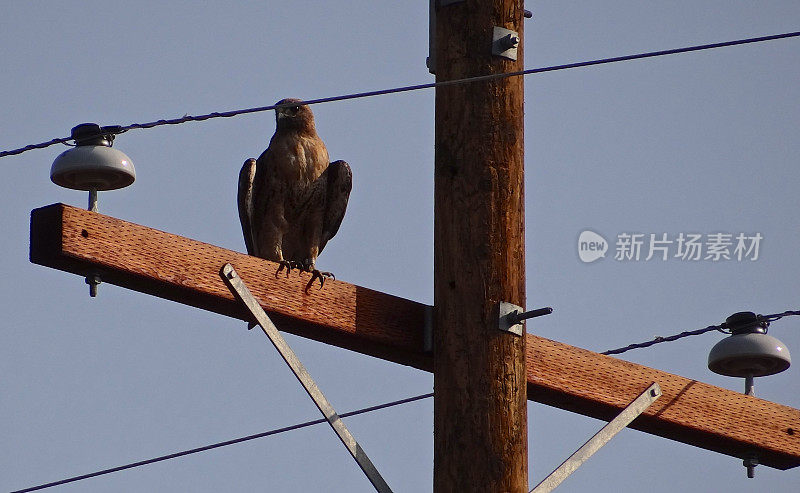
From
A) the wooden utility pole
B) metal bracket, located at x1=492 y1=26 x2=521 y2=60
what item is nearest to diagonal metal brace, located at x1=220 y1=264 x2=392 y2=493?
the wooden utility pole

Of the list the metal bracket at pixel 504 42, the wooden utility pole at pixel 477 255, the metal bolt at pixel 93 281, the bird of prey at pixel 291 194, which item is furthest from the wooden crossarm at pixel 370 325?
the bird of prey at pixel 291 194

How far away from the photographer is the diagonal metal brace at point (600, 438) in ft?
18.8

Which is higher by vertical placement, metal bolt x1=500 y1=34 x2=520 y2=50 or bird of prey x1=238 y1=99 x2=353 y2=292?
metal bolt x1=500 y1=34 x2=520 y2=50

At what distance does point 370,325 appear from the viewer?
234 inches

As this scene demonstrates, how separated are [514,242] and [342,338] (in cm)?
75

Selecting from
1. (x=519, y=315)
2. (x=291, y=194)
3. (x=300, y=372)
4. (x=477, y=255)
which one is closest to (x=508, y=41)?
(x=477, y=255)

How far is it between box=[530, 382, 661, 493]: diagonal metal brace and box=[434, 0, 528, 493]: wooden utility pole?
0.16 m

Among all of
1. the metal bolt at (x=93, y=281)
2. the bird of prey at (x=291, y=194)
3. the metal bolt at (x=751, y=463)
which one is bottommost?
the metal bolt at (x=751, y=463)

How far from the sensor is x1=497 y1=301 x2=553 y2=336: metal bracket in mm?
5703

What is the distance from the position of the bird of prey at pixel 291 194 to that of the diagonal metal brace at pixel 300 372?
9.66 ft

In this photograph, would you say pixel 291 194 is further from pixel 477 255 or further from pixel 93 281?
pixel 93 281

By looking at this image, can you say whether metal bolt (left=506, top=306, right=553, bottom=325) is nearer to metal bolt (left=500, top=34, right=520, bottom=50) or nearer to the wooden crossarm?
the wooden crossarm

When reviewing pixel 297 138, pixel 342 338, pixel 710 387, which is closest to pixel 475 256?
pixel 342 338

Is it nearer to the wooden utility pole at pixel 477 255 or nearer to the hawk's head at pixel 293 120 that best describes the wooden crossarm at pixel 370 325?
the wooden utility pole at pixel 477 255
